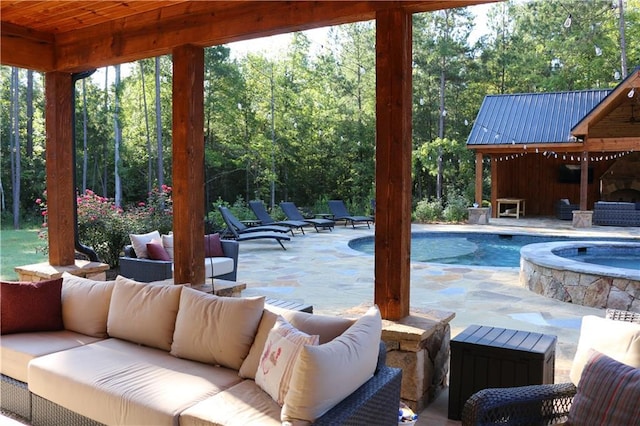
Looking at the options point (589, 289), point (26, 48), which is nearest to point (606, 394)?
point (589, 289)

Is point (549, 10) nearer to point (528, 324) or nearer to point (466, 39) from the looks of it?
point (466, 39)

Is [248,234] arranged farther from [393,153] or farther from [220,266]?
[393,153]

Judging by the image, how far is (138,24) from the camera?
172 inches

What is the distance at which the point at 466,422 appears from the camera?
7.36 feet

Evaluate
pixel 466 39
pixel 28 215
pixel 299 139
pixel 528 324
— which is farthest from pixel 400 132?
pixel 466 39

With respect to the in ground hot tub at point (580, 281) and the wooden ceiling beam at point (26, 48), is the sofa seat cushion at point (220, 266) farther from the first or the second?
the in ground hot tub at point (580, 281)

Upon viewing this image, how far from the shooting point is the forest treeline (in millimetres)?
18797

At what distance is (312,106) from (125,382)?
1872 cm

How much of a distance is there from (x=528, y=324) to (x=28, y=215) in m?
18.0

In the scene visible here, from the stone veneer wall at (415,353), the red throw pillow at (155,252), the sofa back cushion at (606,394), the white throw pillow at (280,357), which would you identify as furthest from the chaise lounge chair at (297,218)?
the sofa back cushion at (606,394)

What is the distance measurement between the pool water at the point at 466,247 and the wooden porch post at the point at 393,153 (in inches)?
275

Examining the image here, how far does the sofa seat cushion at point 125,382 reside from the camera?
2580 mm

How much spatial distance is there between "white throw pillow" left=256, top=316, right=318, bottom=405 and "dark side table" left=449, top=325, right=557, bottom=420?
1.10 meters

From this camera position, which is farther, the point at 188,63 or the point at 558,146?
the point at 558,146
